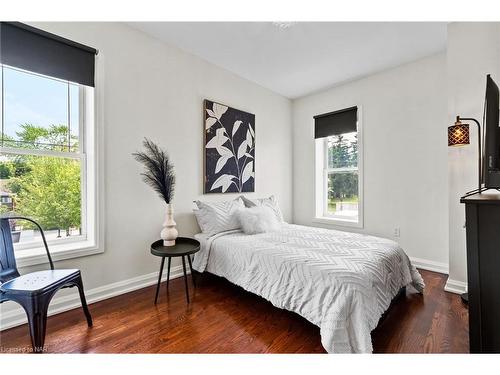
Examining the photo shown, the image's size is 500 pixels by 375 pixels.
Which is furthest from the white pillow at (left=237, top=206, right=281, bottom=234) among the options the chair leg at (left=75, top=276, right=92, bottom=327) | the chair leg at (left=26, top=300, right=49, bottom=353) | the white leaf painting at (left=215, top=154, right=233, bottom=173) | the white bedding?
the chair leg at (left=26, top=300, right=49, bottom=353)

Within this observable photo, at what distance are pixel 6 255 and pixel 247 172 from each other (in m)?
2.52

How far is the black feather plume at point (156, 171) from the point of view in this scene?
2.39 m

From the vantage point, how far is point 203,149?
116 inches

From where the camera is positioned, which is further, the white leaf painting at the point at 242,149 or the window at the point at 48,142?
the white leaf painting at the point at 242,149

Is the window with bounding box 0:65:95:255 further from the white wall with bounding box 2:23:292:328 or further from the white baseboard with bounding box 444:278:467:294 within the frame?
the white baseboard with bounding box 444:278:467:294

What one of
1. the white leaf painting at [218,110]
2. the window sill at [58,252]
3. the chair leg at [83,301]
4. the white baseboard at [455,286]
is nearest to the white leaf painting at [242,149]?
the white leaf painting at [218,110]

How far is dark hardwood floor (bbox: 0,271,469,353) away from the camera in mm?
1543

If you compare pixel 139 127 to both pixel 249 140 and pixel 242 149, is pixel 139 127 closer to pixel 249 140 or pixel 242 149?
pixel 242 149

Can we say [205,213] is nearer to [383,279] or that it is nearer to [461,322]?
[383,279]

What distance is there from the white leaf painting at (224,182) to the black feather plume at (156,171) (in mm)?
711

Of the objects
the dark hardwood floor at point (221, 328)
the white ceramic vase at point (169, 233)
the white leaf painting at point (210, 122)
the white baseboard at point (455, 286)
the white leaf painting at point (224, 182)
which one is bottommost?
the dark hardwood floor at point (221, 328)

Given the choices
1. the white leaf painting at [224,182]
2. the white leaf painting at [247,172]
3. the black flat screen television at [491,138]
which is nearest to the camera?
the black flat screen television at [491,138]

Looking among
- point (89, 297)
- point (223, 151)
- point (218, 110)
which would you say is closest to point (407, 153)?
point (223, 151)

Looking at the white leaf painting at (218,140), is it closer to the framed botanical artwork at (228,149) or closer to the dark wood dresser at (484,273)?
the framed botanical artwork at (228,149)
